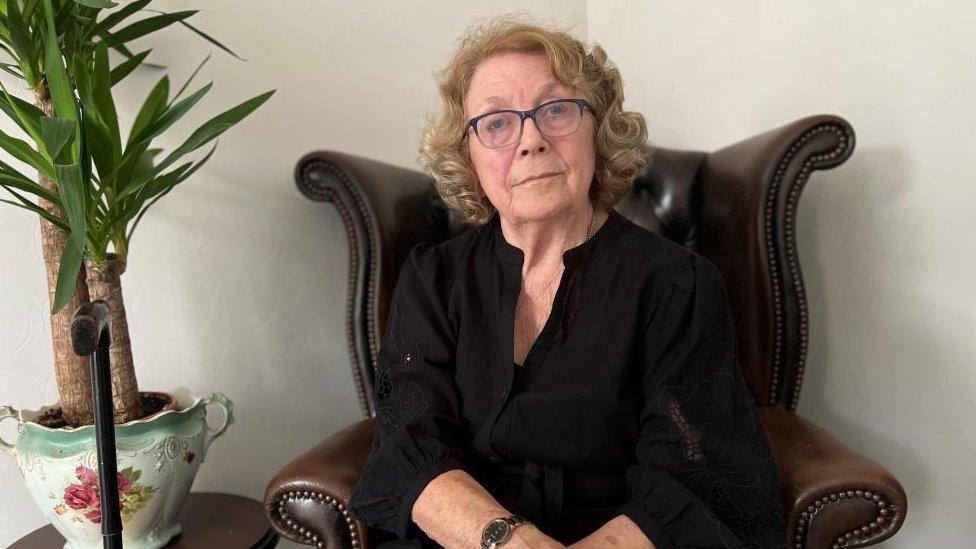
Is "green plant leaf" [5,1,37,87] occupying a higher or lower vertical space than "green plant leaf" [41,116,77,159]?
higher

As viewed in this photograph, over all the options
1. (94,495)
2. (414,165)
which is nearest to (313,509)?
(94,495)

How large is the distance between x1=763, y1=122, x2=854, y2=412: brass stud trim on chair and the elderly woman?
0.33 m

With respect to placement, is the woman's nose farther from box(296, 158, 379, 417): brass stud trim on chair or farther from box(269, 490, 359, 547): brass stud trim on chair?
box(269, 490, 359, 547): brass stud trim on chair

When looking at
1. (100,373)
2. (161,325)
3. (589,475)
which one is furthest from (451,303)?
(161,325)

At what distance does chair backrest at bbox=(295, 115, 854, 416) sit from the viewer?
1.41 meters

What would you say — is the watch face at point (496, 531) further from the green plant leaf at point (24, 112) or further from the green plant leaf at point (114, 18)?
the green plant leaf at point (114, 18)

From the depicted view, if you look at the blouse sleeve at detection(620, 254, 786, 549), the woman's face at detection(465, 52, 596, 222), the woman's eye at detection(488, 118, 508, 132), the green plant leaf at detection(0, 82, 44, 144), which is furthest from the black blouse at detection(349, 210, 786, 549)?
the green plant leaf at detection(0, 82, 44, 144)

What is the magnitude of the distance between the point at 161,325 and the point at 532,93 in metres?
0.95

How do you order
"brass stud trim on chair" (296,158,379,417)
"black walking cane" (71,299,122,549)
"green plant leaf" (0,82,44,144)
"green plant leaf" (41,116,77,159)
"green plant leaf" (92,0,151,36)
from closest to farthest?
"black walking cane" (71,299,122,549), "green plant leaf" (41,116,77,159), "green plant leaf" (0,82,44,144), "green plant leaf" (92,0,151,36), "brass stud trim on chair" (296,158,379,417)

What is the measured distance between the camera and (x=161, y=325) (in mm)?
1530

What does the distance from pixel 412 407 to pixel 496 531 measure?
0.87ft

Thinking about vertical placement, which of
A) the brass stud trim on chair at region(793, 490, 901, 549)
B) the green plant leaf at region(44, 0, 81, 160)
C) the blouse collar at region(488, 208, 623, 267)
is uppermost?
the green plant leaf at region(44, 0, 81, 160)

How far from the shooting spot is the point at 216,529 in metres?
1.31

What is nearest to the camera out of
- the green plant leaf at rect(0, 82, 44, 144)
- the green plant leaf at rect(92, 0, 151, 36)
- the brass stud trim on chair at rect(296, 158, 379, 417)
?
the green plant leaf at rect(0, 82, 44, 144)
